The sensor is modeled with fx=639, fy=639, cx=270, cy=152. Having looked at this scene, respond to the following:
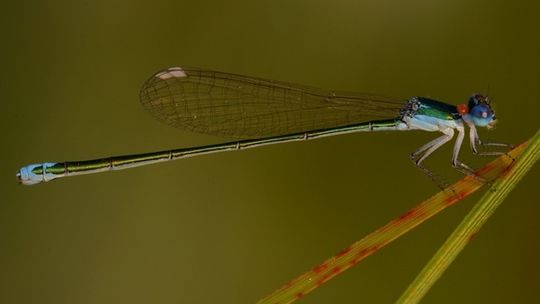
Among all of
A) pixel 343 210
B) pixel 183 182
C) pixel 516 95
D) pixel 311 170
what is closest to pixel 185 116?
pixel 183 182

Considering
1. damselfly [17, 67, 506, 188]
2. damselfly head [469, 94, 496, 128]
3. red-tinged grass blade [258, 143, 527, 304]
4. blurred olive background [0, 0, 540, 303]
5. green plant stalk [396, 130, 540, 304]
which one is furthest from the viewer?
blurred olive background [0, 0, 540, 303]

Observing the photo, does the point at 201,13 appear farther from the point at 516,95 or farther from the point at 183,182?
the point at 516,95

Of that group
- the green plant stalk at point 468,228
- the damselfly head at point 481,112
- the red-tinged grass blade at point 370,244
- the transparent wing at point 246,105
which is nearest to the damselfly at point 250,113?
the transparent wing at point 246,105

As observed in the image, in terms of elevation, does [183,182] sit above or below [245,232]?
above

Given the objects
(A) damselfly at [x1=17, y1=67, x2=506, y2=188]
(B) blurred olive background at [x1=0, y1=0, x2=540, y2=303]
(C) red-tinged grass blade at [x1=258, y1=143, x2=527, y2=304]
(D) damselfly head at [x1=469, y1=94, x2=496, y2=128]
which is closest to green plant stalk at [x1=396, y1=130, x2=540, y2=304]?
(C) red-tinged grass blade at [x1=258, y1=143, x2=527, y2=304]

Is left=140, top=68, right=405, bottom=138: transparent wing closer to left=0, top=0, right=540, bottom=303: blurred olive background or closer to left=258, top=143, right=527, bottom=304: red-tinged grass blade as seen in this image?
left=0, top=0, right=540, bottom=303: blurred olive background
